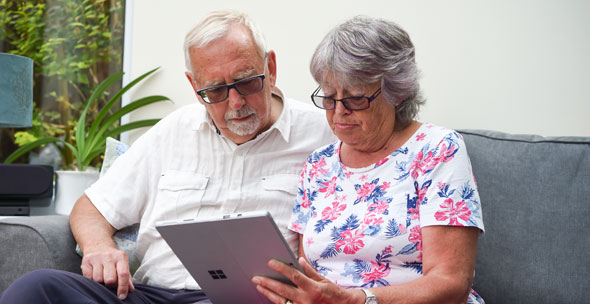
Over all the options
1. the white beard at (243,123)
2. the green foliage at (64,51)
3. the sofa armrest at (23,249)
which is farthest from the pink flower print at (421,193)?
the green foliage at (64,51)

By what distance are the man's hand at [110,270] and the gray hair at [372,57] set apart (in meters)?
0.73

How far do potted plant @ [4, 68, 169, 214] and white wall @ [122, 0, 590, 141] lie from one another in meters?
0.74

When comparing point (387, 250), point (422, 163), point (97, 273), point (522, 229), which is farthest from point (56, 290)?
point (522, 229)

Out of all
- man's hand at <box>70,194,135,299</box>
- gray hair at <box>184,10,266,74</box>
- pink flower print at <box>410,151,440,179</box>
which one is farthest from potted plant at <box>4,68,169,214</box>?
pink flower print at <box>410,151,440,179</box>

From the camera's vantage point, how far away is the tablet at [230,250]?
1.10 metres

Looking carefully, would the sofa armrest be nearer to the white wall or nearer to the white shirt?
the white shirt

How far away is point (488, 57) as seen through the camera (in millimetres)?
1946

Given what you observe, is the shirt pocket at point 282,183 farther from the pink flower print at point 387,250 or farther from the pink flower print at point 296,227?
the pink flower print at point 387,250

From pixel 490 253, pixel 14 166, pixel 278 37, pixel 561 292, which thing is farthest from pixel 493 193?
pixel 14 166

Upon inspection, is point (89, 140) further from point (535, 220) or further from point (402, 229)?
point (535, 220)

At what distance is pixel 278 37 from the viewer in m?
2.37

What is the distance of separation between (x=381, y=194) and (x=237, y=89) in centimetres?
54

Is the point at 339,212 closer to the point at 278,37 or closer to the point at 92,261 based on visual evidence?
the point at 92,261

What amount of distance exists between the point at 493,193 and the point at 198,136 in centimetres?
92
